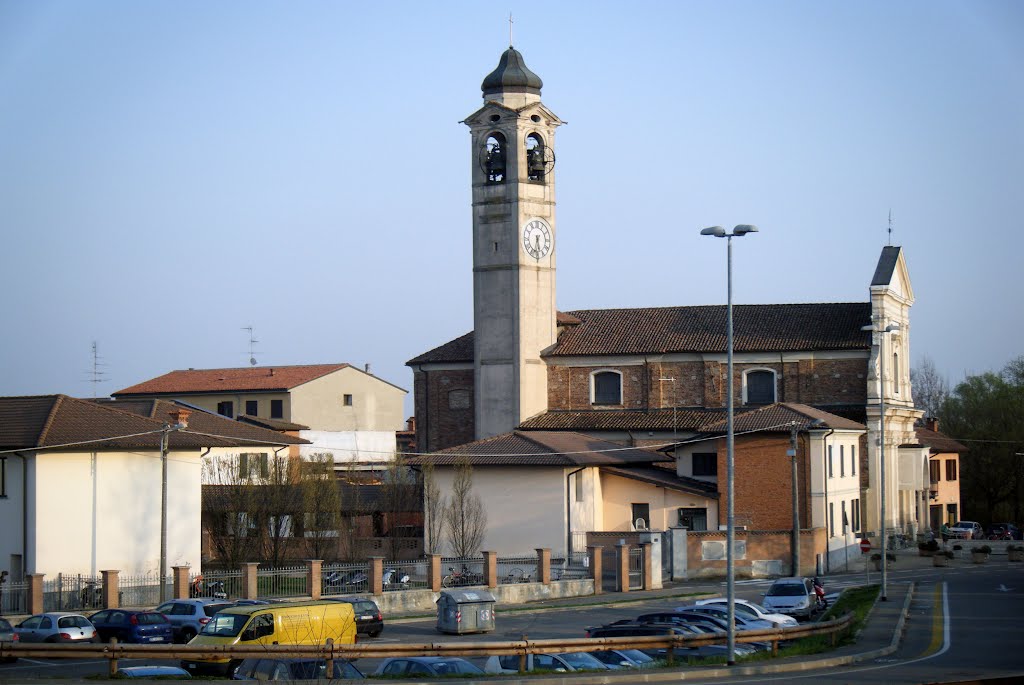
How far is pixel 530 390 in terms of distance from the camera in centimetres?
6638

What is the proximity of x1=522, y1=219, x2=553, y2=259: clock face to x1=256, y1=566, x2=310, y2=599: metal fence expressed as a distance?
28.6 m

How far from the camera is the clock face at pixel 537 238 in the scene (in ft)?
214

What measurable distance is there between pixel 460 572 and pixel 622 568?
5.83 m

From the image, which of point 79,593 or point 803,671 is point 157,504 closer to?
point 79,593

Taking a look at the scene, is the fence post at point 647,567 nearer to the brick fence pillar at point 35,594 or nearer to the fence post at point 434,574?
the fence post at point 434,574

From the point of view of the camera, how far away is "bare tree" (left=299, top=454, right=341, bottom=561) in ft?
178

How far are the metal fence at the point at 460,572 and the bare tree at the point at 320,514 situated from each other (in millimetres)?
9088

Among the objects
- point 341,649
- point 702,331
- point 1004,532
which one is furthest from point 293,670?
point 1004,532

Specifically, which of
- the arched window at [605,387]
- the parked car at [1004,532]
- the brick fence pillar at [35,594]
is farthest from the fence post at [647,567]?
the parked car at [1004,532]

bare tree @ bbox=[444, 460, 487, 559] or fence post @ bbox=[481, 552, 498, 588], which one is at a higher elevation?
bare tree @ bbox=[444, 460, 487, 559]

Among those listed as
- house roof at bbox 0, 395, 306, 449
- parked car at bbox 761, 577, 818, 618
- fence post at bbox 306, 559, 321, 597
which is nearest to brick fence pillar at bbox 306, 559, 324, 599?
fence post at bbox 306, 559, 321, 597

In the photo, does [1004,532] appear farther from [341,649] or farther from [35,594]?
[341,649]

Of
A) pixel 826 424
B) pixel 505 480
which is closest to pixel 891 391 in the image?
pixel 826 424

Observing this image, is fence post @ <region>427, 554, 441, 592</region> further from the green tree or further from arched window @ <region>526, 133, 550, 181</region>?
the green tree
